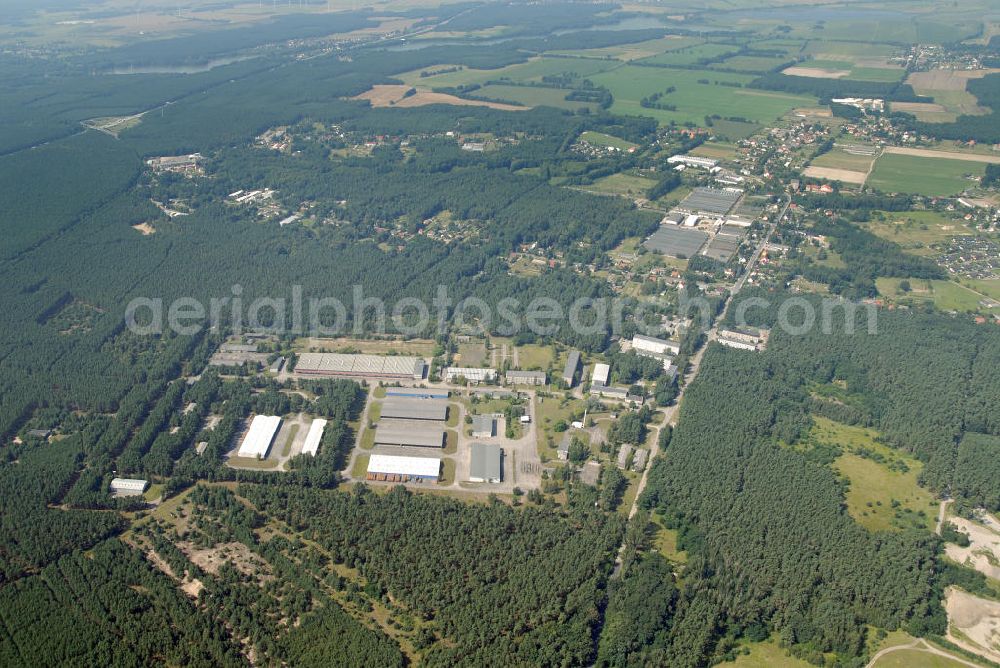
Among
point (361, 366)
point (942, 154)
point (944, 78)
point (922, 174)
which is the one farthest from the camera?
point (944, 78)

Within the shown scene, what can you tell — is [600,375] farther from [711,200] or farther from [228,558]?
[711,200]

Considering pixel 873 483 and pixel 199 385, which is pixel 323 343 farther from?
pixel 873 483

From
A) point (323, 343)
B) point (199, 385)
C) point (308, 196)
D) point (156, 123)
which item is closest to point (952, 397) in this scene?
point (323, 343)

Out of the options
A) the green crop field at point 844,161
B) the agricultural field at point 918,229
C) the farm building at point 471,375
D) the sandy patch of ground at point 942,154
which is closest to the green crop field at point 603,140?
the green crop field at point 844,161

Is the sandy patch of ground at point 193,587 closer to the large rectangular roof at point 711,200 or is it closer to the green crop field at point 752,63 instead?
the large rectangular roof at point 711,200

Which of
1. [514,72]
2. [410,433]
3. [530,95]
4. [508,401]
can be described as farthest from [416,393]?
[514,72]

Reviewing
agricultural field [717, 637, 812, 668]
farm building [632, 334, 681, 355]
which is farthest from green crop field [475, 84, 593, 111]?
agricultural field [717, 637, 812, 668]

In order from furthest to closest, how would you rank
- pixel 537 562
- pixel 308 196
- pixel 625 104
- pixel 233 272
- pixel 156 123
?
pixel 625 104 < pixel 156 123 < pixel 308 196 < pixel 233 272 < pixel 537 562
